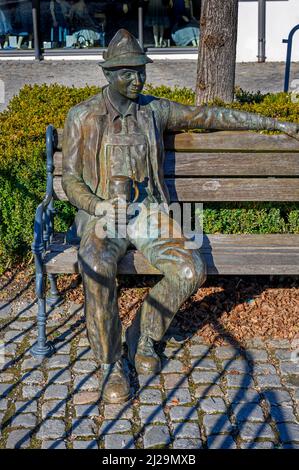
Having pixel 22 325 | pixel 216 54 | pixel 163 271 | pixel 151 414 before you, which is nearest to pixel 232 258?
pixel 163 271

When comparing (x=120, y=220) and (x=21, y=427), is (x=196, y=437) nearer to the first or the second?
(x=21, y=427)

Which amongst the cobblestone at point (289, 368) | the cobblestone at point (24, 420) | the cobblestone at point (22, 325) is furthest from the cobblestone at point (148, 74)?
the cobblestone at point (24, 420)

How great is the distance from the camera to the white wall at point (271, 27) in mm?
14820

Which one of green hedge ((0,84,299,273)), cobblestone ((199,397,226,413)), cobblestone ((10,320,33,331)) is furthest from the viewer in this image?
green hedge ((0,84,299,273))

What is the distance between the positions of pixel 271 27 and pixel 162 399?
38.2 ft

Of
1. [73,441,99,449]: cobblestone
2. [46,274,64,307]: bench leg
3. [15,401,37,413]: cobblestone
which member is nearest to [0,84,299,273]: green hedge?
[46,274,64,307]: bench leg

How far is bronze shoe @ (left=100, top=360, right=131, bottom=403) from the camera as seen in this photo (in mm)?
4520

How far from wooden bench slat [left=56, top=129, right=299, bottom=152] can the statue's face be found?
0.72m

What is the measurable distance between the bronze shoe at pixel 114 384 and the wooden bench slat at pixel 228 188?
1.55 meters

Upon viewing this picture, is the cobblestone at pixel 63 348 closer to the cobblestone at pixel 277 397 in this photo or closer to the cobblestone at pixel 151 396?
the cobblestone at pixel 151 396

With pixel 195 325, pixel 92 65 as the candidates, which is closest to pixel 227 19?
pixel 195 325

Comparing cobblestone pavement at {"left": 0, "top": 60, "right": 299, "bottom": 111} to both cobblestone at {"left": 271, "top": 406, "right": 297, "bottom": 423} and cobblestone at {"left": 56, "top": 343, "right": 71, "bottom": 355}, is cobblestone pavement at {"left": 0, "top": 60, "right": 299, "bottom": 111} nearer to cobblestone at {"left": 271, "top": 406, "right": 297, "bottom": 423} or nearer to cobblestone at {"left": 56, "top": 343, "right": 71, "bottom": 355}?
cobblestone at {"left": 56, "top": 343, "right": 71, "bottom": 355}

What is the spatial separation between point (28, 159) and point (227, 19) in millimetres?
2550

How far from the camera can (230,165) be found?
5.72 m
